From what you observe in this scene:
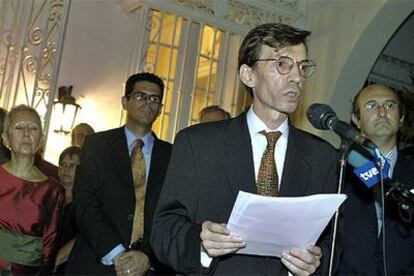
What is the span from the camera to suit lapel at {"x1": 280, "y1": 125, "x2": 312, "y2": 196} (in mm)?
1810

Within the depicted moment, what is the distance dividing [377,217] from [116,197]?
1251mm

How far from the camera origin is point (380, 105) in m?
2.57

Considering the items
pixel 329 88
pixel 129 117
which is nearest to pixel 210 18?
pixel 329 88

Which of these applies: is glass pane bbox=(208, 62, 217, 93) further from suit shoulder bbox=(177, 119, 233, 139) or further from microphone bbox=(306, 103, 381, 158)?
microphone bbox=(306, 103, 381, 158)

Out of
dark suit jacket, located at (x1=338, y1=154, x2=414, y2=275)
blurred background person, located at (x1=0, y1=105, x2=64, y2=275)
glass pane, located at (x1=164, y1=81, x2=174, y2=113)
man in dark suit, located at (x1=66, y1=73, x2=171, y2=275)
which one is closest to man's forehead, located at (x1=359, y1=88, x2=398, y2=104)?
dark suit jacket, located at (x1=338, y1=154, x2=414, y2=275)

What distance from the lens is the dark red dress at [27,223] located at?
104 inches

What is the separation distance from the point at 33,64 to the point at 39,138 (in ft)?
6.06

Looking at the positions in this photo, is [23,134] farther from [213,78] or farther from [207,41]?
[207,41]

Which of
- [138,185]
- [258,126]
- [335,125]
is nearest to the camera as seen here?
[335,125]

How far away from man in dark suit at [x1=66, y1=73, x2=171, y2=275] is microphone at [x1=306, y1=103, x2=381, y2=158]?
1348 mm

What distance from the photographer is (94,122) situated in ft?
16.3

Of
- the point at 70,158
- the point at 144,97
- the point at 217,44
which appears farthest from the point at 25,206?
the point at 217,44

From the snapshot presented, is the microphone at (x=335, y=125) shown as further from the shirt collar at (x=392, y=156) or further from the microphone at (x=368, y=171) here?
the shirt collar at (x=392, y=156)

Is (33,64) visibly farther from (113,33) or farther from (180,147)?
(180,147)
